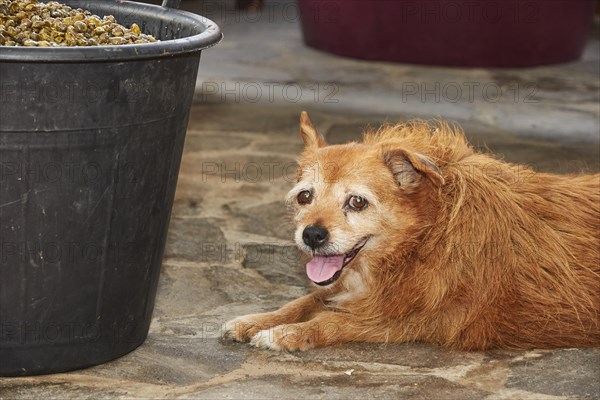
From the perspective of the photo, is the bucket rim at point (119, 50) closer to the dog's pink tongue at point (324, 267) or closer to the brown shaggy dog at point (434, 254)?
the brown shaggy dog at point (434, 254)

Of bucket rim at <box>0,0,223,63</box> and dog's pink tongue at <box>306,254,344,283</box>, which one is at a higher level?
bucket rim at <box>0,0,223,63</box>

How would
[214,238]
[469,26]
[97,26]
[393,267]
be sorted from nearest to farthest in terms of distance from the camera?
[97,26]
[393,267]
[214,238]
[469,26]

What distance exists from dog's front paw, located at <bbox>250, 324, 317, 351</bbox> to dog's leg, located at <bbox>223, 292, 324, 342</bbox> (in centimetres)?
6

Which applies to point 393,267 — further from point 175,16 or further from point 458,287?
point 175,16

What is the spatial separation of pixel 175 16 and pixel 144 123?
58cm

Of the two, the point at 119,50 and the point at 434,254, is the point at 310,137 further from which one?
the point at 119,50

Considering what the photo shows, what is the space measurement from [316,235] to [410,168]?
400 millimetres

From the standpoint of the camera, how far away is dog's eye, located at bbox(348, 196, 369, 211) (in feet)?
12.1

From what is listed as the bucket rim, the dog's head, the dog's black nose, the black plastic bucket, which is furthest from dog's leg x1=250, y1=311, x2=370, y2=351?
the bucket rim

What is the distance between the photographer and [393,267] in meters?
3.78

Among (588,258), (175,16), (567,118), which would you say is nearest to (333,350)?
(588,258)

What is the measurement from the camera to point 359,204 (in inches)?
145

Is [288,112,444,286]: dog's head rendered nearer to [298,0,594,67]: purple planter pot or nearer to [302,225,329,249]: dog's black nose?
[302,225,329,249]: dog's black nose

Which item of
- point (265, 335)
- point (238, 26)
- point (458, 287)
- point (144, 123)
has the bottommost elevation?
point (238, 26)
